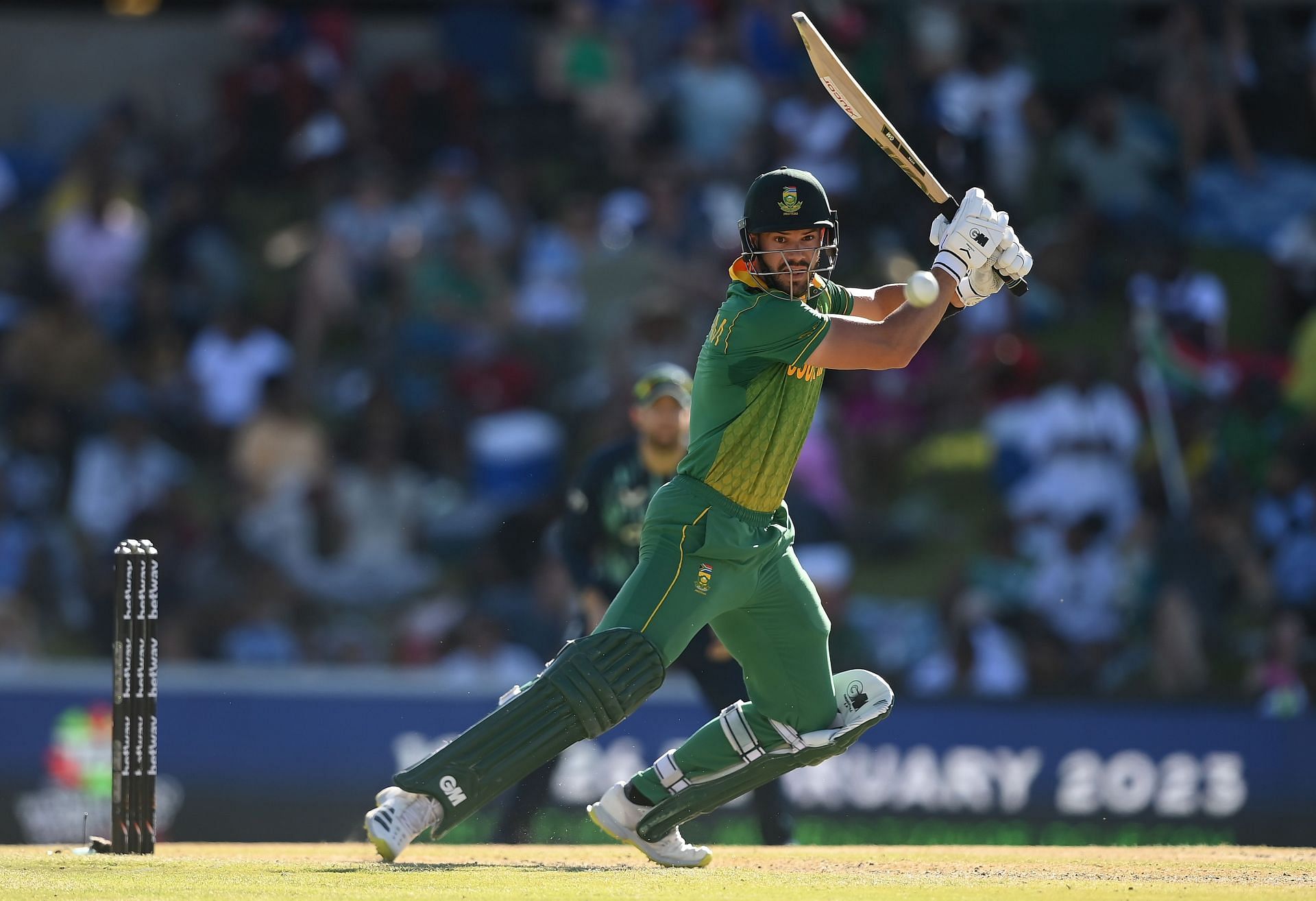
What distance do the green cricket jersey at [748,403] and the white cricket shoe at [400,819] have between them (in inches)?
52.6

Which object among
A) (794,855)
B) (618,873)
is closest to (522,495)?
(794,855)

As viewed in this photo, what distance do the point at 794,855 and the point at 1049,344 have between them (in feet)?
22.5

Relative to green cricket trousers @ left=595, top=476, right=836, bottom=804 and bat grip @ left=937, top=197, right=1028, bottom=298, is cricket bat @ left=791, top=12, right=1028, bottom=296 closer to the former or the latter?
bat grip @ left=937, top=197, right=1028, bottom=298

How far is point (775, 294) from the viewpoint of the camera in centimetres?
617

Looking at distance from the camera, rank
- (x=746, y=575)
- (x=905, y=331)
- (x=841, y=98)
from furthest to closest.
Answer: (x=841, y=98), (x=746, y=575), (x=905, y=331)

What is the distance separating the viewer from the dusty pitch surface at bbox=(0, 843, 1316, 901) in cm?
573

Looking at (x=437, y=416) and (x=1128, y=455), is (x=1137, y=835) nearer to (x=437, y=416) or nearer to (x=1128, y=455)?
(x=1128, y=455)

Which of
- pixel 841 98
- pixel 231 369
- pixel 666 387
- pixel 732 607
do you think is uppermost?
pixel 231 369

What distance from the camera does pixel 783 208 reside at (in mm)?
6203

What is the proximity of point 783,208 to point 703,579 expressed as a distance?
3.96 feet

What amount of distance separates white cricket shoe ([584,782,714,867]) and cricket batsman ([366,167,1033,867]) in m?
0.08

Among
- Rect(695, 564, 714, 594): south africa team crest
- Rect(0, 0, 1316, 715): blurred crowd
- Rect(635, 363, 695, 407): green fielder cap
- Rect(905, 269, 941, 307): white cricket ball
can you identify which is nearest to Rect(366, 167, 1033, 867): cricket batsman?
Rect(695, 564, 714, 594): south africa team crest

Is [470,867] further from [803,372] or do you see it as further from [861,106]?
[861,106]

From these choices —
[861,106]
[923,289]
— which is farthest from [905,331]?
[861,106]
